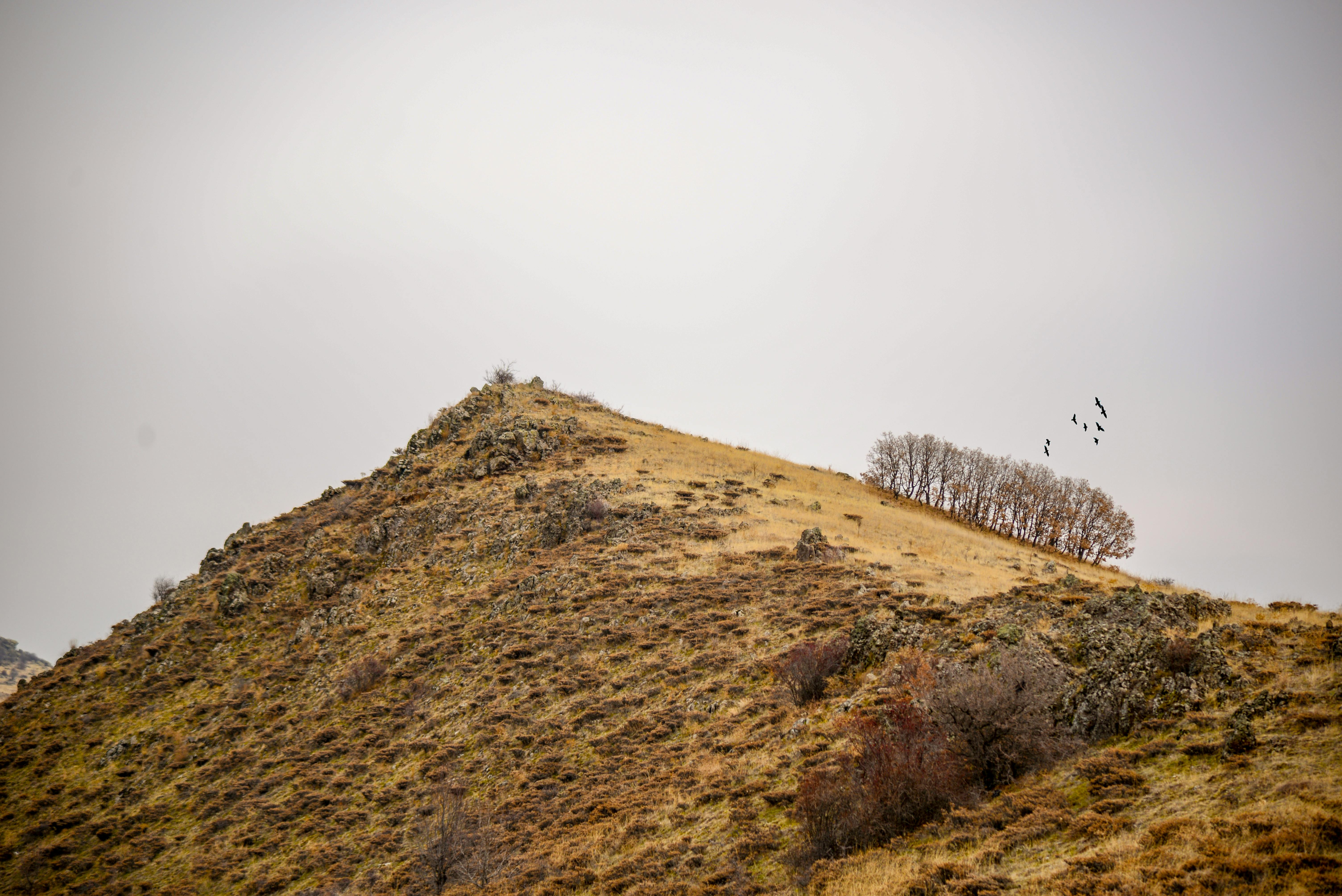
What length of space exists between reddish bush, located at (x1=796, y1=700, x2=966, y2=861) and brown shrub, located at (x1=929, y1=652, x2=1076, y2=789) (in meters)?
0.46

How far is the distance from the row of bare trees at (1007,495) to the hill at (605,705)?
56.6 ft

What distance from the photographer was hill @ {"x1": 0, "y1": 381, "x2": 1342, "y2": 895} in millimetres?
A: 10891

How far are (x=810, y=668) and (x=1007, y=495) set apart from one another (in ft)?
156

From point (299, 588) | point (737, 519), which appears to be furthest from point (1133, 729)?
point (299, 588)

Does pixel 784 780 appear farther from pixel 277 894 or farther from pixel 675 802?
pixel 277 894

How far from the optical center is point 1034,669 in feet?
46.1

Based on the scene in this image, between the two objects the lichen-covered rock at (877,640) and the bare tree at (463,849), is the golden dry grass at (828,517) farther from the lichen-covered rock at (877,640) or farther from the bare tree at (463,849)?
the bare tree at (463,849)

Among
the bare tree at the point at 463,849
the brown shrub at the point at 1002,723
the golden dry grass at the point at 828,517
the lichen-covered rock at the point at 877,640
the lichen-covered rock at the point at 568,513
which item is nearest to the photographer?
the brown shrub at the point at 1002,723

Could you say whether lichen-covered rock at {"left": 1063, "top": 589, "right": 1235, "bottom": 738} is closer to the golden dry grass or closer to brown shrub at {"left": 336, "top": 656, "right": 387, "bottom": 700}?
the golden dry grass

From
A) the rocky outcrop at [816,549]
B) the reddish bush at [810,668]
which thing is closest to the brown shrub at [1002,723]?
the reddish bush at [810,668]

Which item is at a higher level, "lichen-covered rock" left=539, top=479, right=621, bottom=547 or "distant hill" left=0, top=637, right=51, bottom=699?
"lichen-covered rock" left=539, top=479, right=621, bottom=547

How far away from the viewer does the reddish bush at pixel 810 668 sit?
17781mm

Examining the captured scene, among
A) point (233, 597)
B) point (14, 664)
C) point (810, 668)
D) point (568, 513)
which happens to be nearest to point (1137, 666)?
point (810, 668)

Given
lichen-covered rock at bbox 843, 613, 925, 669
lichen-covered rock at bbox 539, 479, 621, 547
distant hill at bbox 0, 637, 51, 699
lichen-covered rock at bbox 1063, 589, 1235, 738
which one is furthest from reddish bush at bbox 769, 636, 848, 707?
distant hill at bbox 0, 637, 51, 699
